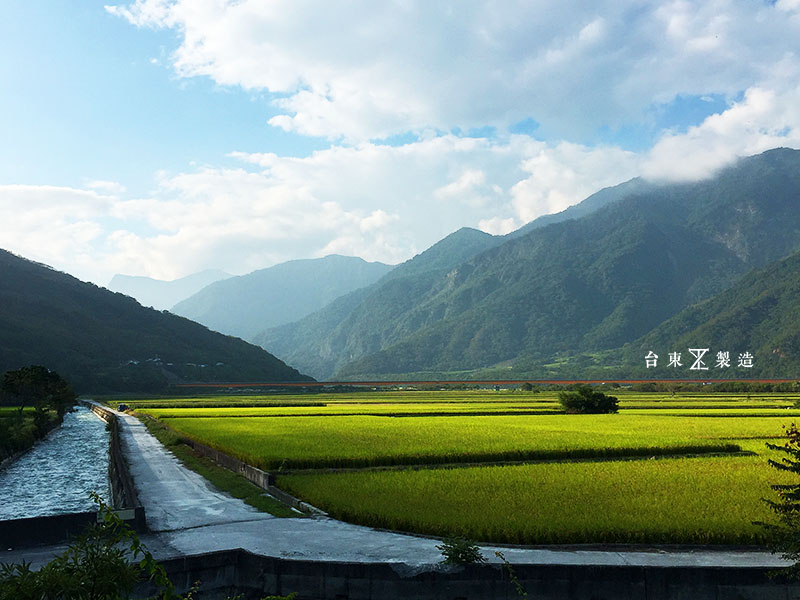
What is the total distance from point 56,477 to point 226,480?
1321 cm

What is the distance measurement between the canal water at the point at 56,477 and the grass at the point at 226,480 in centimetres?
422

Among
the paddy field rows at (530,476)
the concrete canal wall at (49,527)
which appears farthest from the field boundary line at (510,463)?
the concrete canal wall at (49,527)

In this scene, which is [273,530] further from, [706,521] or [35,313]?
[35,313]

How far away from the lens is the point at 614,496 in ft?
66.6

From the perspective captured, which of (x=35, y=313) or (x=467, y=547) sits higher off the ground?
(x=35, y=313)

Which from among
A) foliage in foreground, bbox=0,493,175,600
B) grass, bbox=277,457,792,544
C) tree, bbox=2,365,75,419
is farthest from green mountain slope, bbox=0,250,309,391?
foliage in foreground, bbox=0,493,175,600

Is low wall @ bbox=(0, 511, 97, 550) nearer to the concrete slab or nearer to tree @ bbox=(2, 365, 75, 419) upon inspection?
the concrete slab

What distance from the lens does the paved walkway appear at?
46.0 feet

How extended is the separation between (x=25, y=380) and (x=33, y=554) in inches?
2659

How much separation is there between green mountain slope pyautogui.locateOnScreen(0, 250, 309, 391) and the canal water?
8494 centimetres

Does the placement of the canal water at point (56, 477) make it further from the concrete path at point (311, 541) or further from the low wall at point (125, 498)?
the concrete path at point (311, 541)

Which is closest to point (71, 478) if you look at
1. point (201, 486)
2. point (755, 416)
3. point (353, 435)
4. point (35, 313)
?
point (201, 486)

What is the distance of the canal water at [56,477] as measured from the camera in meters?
26.2

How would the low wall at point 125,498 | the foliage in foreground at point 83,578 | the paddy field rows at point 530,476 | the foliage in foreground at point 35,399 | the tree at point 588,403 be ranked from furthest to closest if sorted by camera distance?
1. the tree at point 588,403
2. the foliage in foreground at point 35,399
3. the low wall at point 125,498
4. the paddy field rows at point 530,476
5. the foliage in foreground at point 83,578
